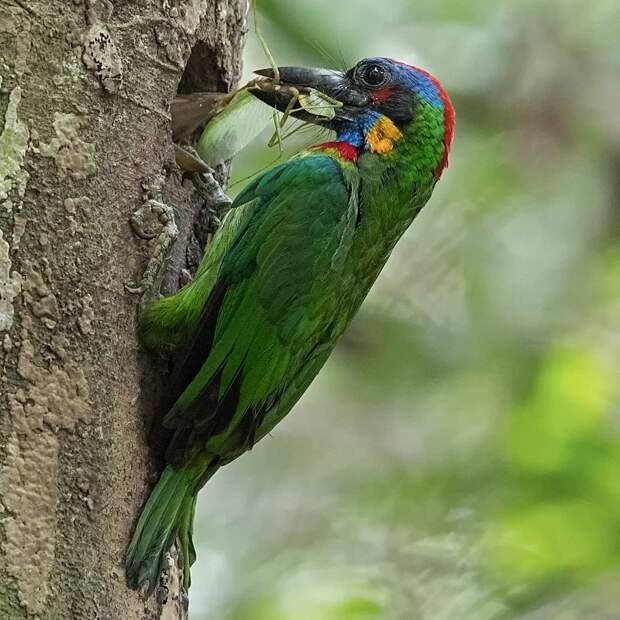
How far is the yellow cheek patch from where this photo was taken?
265cm

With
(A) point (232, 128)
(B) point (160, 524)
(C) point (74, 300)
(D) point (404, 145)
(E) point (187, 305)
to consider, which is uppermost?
(A) point (232, 128)

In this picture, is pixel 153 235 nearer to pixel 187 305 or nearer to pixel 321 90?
pixel 187 305

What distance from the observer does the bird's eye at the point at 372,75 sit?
2.81m

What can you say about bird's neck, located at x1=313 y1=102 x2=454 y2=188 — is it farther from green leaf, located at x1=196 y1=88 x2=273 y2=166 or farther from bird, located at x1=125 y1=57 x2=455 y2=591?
green leaf, located at x1=196 y1=88 x2=273 y2=166

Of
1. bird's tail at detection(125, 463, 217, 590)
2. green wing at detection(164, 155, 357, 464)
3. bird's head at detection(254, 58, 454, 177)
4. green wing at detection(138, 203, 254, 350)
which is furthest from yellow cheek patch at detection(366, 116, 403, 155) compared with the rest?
bird's tail at detection(125, 463, 217, 590)

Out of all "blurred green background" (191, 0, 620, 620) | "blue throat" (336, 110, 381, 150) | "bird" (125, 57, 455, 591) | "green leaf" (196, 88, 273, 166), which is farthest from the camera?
"blurred green background" (191, 0, 620, 620)

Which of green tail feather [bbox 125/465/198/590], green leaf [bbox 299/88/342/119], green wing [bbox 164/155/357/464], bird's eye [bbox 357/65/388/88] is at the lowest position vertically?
green tail feather [bbox 125/465/198/590]

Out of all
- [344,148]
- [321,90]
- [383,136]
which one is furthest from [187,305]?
[321,90]

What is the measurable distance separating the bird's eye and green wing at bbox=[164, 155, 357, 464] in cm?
49

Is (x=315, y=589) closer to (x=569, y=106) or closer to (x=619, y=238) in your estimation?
(x=619, y=238)

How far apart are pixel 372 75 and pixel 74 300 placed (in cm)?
123

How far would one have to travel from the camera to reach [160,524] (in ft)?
6.93

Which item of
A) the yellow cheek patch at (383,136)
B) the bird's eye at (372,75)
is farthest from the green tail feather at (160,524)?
the bird's eye at (372,75)

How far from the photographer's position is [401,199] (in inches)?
102
